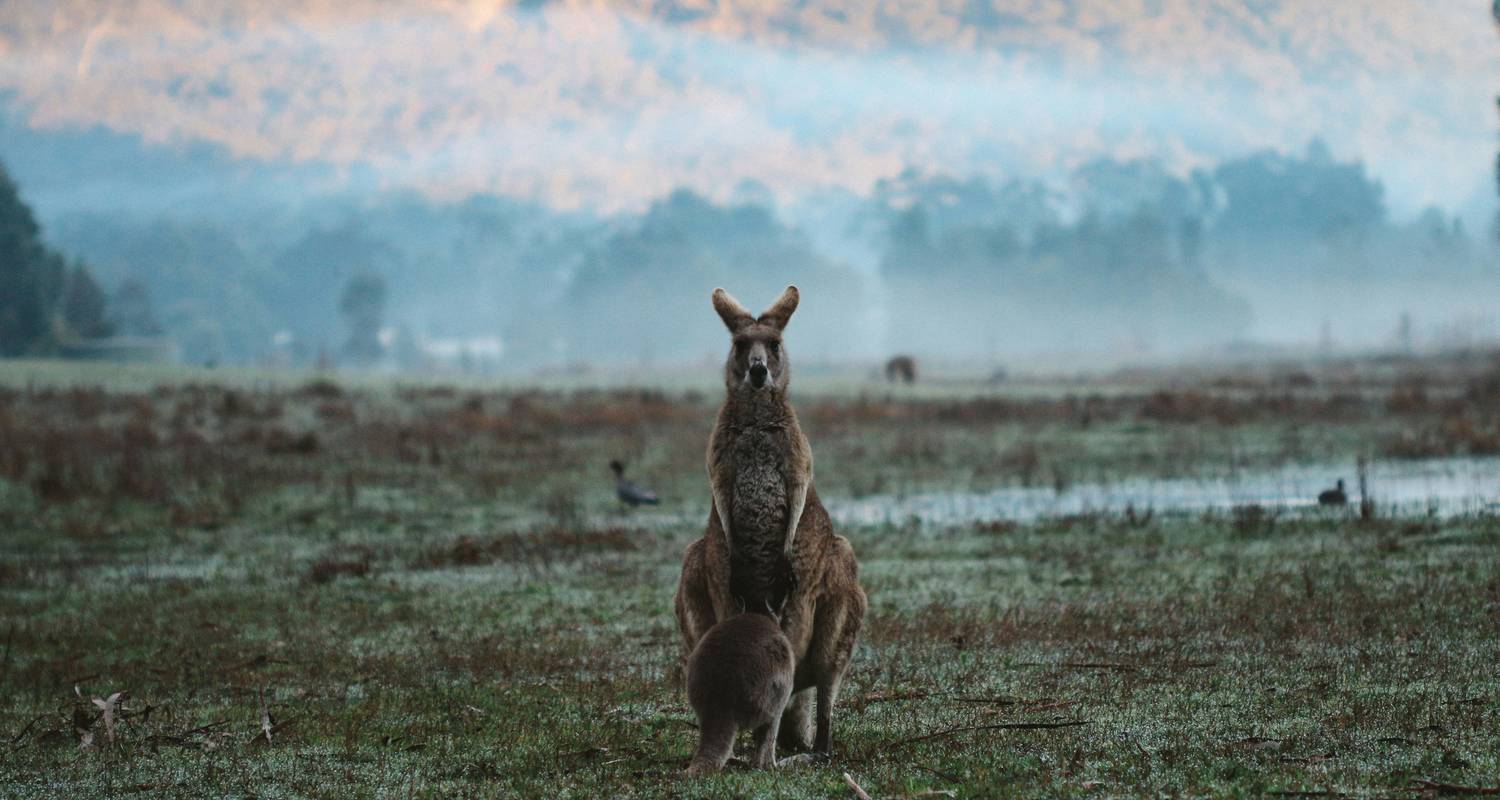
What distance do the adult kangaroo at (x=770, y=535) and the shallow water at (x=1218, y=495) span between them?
13766mm

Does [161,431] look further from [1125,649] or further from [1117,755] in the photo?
[1117,755]

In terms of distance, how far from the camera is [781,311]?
8070mm

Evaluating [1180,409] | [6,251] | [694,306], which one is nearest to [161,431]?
[1180,409]

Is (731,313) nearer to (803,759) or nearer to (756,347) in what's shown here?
(756,347)

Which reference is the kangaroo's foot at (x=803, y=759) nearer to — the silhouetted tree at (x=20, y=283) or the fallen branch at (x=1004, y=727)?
the fallen branch at (x=1004, y=727)

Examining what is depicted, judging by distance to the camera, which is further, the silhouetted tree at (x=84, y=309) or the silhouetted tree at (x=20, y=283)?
the silhouetted tree at (x=84, y=309)

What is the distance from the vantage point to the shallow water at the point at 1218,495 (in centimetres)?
2252

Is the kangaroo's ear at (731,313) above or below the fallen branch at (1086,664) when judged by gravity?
above

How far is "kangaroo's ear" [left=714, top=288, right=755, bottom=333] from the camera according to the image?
798cm

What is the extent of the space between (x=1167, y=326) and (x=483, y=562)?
170m

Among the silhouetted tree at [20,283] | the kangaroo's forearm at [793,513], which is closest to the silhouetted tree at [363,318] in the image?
the silhouetted tree at [20,283]

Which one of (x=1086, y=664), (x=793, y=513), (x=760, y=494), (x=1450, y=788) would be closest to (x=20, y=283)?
(x=1086, y=664)

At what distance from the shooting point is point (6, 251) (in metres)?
99.3

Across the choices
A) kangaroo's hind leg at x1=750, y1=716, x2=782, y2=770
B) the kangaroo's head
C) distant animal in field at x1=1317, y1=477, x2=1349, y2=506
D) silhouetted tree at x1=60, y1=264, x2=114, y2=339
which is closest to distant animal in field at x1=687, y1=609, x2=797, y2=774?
kangaroo's hind leg at x1=750, y1=716, x2=782, y2=770
